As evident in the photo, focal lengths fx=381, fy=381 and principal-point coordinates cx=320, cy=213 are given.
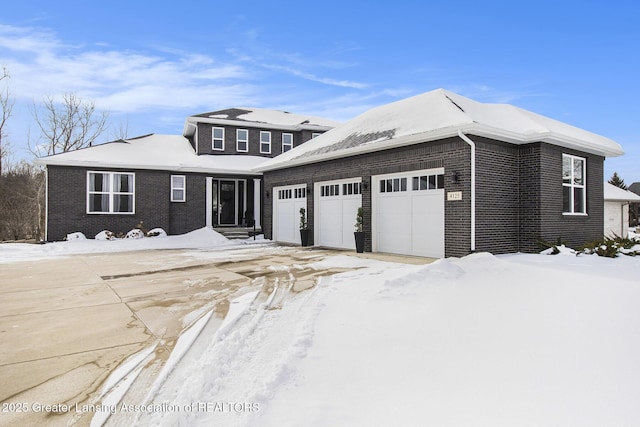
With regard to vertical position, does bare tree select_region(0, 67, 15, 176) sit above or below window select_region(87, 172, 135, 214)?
above

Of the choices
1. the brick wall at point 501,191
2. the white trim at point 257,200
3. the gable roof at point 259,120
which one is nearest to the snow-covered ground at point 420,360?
the brick wall at point 501,191

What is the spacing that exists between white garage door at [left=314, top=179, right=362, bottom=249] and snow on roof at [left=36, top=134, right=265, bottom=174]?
572 centimetres

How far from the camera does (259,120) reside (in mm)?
22156

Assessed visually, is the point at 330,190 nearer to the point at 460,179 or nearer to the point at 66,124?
the point at 460,179

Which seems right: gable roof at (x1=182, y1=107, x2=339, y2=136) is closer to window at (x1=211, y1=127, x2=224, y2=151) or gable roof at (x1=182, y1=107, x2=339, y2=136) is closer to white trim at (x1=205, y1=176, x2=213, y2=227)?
window at (x1=211, y1=127, x2=224, y2=151)

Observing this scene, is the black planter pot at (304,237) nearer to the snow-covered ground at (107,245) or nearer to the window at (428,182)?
the snow-covered ground at (107,245)

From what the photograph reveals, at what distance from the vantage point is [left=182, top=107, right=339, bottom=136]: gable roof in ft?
69.3

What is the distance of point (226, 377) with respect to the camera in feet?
10.8

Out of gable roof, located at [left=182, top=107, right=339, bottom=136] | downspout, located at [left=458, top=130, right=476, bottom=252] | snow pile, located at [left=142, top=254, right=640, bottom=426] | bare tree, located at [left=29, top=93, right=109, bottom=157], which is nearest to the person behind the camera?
snow pile, located at [left=142, top=254, right=640, bottom=426]

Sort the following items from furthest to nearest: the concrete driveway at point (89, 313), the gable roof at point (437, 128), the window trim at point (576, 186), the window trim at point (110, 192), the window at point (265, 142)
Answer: the window at point (265, 142)
the window trim at point (110, 192)
the window trim at point (576, 186)
the gable roof at point (437, 128)
the concrete driveway at point (89, 313)

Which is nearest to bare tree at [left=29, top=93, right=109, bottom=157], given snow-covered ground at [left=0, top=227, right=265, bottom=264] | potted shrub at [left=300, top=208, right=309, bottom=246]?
snow-covered ground at [left=0, top=227, right=265, bottom=264]

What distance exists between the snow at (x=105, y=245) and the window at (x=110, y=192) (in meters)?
1.47

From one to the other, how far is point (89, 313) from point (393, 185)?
888cm

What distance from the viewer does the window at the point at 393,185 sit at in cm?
1163
